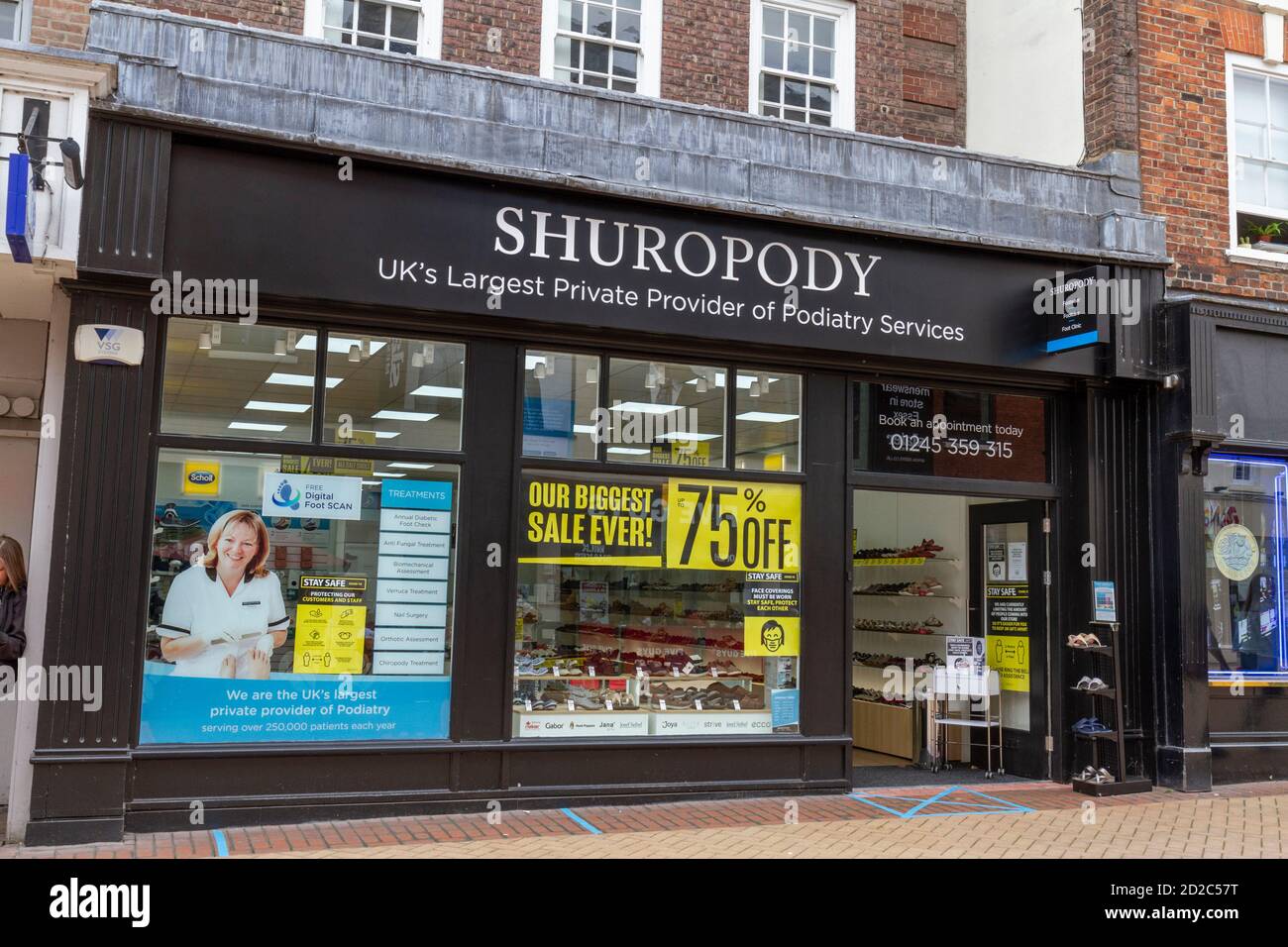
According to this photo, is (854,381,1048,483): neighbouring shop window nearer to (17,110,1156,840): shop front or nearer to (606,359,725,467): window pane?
(17,110,1156,840): shop front

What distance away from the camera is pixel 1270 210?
1167 centimetres

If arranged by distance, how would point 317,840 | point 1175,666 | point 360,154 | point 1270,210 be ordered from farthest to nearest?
point 1270,210, point 1175,666, point 360,154, point 317,840

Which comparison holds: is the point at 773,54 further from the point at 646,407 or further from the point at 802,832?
the point at 802,832

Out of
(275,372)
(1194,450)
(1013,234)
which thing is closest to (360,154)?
(275,372)

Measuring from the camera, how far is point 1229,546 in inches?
438

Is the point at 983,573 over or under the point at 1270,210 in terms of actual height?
under

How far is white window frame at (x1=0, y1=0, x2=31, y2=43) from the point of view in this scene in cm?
844

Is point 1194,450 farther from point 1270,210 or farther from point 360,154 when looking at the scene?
point 360,154

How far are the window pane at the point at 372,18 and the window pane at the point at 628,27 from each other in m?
2.19

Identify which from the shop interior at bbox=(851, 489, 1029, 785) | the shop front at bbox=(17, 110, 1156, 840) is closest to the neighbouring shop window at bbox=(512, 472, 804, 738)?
the shop front at bbox=(17, 110, 1156, 840)

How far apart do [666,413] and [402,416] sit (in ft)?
7.20

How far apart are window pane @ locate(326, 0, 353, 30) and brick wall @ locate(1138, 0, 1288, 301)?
748 centimetres

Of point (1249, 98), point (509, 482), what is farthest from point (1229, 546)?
point (509, 482)

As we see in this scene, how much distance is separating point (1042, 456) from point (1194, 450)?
4.49 ft
